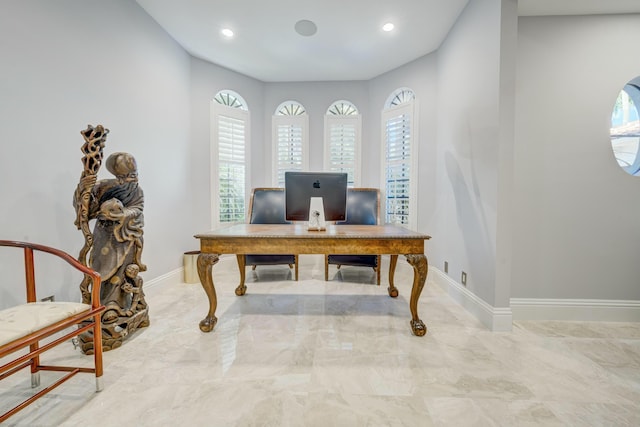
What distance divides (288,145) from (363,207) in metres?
1.69

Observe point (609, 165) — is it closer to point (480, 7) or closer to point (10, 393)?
point (480, 7)

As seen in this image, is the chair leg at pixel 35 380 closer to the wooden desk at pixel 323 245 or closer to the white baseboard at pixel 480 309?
the wooden desk at pixel 323 245

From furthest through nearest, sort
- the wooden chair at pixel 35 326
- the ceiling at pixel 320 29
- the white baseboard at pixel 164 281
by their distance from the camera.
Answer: the white baseboard at pixel 164 281 < the ceiling at pixel 320 29 < the wooden chair at pixel 35 326

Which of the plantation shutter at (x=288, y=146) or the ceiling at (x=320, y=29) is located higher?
the ceiling at (x=320, y=29)

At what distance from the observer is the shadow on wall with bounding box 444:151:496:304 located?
2266mm

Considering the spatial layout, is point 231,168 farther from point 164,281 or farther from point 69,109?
point 69,109

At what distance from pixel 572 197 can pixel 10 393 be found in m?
4.14

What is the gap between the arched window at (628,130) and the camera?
2327 millimetres

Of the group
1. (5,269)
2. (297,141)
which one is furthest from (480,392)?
(297,141)

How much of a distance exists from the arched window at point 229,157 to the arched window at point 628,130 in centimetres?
419

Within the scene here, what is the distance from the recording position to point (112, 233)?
76.6 inches

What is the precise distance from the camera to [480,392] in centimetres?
147

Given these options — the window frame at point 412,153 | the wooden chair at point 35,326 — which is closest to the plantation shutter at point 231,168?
the window frame at point 412,153

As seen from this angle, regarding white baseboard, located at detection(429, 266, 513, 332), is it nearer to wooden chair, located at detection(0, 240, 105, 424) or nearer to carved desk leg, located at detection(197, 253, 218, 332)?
carved desk leg, located at detection(197, 253, 218, 332)
